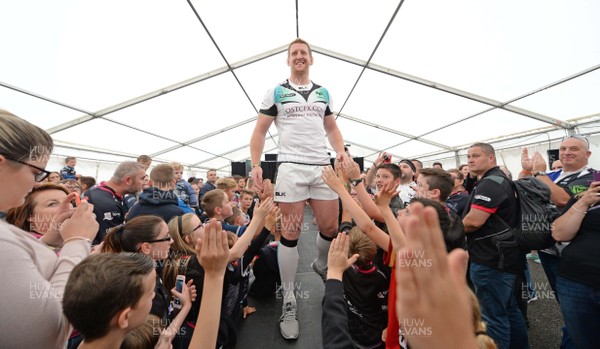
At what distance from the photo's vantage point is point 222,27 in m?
4.37

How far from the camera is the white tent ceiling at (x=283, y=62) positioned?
3.41 metres

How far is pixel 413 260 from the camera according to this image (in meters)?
0.48

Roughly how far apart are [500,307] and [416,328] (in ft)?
7.94

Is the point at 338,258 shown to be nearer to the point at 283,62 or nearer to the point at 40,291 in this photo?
the point at 40,291

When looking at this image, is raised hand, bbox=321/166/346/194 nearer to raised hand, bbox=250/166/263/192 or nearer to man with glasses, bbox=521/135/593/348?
raised hand, bbox=250/166/263/192

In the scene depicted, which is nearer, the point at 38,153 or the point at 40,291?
the point at 40,291

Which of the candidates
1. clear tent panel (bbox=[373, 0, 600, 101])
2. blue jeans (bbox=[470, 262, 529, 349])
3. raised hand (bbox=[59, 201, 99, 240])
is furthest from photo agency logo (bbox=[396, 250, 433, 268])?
clear tent panel (bbox=[373, 0, 600, 101])

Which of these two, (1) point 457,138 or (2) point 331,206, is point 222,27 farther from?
(1) point 457,138

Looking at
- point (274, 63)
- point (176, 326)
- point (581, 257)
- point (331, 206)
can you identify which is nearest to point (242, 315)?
point (176, 326)

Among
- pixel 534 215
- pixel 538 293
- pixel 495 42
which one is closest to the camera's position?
pixel 534 215

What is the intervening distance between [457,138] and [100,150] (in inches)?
466

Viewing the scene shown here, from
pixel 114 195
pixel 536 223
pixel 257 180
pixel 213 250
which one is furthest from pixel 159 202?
pixel 536 223

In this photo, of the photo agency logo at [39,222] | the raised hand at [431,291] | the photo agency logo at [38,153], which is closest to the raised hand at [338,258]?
the raised hand at [431,291]

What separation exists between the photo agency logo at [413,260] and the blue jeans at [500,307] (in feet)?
7.64
